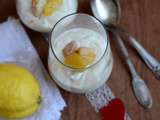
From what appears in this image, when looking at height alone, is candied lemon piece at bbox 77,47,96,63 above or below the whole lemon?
above

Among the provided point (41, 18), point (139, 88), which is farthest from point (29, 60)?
point (139, 88)

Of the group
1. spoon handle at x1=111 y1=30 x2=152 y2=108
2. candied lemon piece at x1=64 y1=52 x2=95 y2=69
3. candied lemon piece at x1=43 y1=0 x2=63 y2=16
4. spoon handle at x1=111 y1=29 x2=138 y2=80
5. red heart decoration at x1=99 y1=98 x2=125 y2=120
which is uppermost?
candied lemon piece at x1=43 y1=0 x2=63 y2=16

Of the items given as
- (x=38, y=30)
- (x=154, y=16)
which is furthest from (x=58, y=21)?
(x=154, y=16)

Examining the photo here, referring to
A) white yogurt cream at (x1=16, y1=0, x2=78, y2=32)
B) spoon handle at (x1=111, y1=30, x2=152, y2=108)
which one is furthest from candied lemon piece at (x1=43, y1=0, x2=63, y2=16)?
spoon handle at (x1=111, y1=30, x2=152, y2=108)

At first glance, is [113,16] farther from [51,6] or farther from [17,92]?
[17,92]

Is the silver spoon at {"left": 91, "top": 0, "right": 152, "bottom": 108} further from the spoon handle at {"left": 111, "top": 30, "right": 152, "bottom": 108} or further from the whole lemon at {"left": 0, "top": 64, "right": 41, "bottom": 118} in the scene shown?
the whole lemon at {"left": 0, "top": 64, "right": 41, "bottom": 118}

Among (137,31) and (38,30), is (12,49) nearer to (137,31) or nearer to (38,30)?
(38,30)

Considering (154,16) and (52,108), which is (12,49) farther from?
(154,16)
